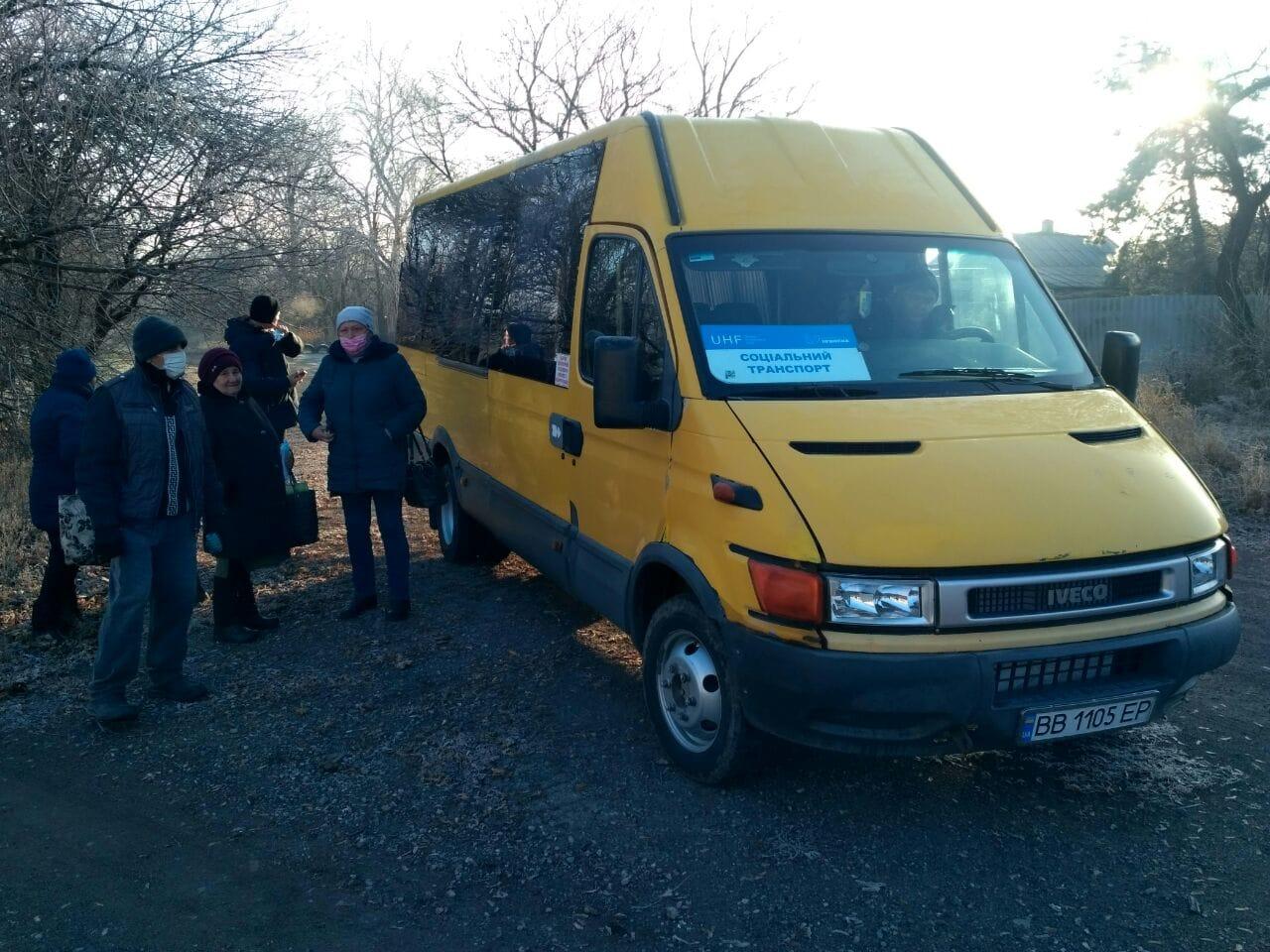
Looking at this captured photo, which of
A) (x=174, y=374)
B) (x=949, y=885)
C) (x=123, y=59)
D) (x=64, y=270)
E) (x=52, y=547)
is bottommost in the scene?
(x=949, y=885)

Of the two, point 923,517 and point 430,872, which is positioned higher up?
point 923,517

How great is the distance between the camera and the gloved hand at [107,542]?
4.73 metres

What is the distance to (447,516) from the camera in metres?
8.11

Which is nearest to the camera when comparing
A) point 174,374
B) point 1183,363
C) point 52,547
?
point 174,374

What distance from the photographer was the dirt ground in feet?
11.2

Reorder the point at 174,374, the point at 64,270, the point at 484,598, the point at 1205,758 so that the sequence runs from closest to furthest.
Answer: the point at 1205,758 → the point at 174,374 → the point at 484,598 → the point at 64,270

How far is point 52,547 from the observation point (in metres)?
6.12

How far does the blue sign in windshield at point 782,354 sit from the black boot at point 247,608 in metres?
3.55

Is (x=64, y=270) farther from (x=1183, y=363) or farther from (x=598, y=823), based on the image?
(x=1183, y=363)

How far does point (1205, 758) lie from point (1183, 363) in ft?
47.4

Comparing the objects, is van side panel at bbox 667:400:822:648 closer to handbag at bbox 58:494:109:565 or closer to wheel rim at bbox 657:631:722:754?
wheel rim at bbox 657:631:722:754

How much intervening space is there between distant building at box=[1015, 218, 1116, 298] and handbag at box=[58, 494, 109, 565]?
43.3m

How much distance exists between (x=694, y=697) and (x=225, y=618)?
338cm

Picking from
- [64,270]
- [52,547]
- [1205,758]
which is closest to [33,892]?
[52,547]
